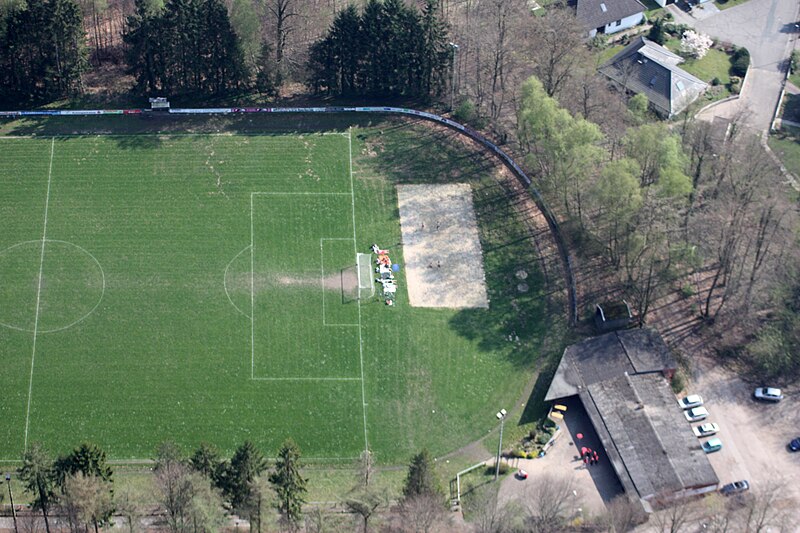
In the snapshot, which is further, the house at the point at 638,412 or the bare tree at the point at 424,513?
the house at the point at 638,412

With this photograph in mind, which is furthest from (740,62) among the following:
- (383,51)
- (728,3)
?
(383,51)

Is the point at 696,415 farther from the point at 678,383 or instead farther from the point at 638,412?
the point at 638,412

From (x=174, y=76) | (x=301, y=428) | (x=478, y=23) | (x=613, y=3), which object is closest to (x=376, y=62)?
(x=478, y=23)

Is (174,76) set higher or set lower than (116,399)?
higher

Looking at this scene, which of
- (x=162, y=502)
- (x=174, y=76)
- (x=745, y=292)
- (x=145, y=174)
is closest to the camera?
(x=162, y=502)

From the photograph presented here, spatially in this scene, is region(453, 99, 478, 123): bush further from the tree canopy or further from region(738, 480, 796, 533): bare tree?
region(738, 480, 796, 533): bare tree

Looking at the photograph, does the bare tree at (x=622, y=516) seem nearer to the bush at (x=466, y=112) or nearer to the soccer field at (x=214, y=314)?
the soccer field at (x=214, y=314)

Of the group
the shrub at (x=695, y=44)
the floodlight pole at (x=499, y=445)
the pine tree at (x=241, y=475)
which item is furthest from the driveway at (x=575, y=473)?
the shrub at (x=695, y=44)

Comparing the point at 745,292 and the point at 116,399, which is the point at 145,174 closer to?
the point at 116,399
